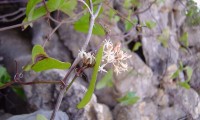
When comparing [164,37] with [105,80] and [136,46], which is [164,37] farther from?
[105,80]

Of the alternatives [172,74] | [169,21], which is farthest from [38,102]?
[169,21]

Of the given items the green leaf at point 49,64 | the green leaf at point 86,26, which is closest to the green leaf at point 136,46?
the green leaf at point 86,26

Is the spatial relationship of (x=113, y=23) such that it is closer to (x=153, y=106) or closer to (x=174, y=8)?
(x=153, y=106)

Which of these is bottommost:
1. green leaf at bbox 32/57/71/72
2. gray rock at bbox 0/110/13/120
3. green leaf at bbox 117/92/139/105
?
gray rock at bbox 0/110/13/120

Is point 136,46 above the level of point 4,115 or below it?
above

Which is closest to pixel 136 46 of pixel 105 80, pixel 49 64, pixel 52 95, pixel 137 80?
pixel 137 80

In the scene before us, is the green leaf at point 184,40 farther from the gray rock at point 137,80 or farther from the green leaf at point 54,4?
the green leaf at point 54,4

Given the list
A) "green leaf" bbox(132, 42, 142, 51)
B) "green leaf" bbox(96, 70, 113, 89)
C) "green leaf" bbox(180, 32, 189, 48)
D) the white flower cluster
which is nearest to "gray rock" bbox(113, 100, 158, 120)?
"green leaf" bbox(96, 70, 113, 89)

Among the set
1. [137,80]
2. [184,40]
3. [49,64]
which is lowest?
[137,80]

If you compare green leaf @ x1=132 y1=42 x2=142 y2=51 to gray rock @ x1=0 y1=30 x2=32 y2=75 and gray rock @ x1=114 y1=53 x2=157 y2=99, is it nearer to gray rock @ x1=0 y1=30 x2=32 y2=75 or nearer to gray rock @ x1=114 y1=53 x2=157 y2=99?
gray rock @ x1=114 y1=53 x2=157 y2=99
